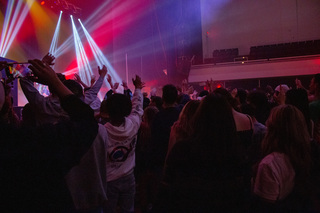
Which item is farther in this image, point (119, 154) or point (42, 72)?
point (119, 154)

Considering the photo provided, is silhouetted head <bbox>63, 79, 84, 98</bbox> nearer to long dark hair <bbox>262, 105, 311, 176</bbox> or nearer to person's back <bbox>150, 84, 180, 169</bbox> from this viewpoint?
person's back <bbox>150, 84, 180, 169</bbox>

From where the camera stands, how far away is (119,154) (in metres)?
1.97

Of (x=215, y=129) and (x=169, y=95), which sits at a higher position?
(x=169, y=95)

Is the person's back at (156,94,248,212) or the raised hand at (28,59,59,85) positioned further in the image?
the person's back at (156,94,248,212)

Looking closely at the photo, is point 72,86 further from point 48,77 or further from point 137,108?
point 48,77

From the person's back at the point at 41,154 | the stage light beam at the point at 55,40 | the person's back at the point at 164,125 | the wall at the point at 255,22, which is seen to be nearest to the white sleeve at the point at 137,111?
the person's back at the point at 164,125

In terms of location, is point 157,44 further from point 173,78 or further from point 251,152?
point 251,152

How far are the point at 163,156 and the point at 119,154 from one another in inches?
30.0

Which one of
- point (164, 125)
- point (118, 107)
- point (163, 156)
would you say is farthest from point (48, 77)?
point (163, 156)

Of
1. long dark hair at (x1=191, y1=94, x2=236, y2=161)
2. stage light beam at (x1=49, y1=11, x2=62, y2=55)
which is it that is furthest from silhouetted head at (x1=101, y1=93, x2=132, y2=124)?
stage light beam at (x1=49, y1=11, x2=62, y2=55)

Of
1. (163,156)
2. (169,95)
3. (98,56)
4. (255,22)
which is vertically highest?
→ (255,22)

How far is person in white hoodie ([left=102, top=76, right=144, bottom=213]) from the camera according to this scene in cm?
195

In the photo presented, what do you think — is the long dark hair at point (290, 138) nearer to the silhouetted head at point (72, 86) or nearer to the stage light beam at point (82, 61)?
the silhouetted head at point (72, 86)

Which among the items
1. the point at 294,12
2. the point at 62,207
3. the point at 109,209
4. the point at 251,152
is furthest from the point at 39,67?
the point at 294,12
